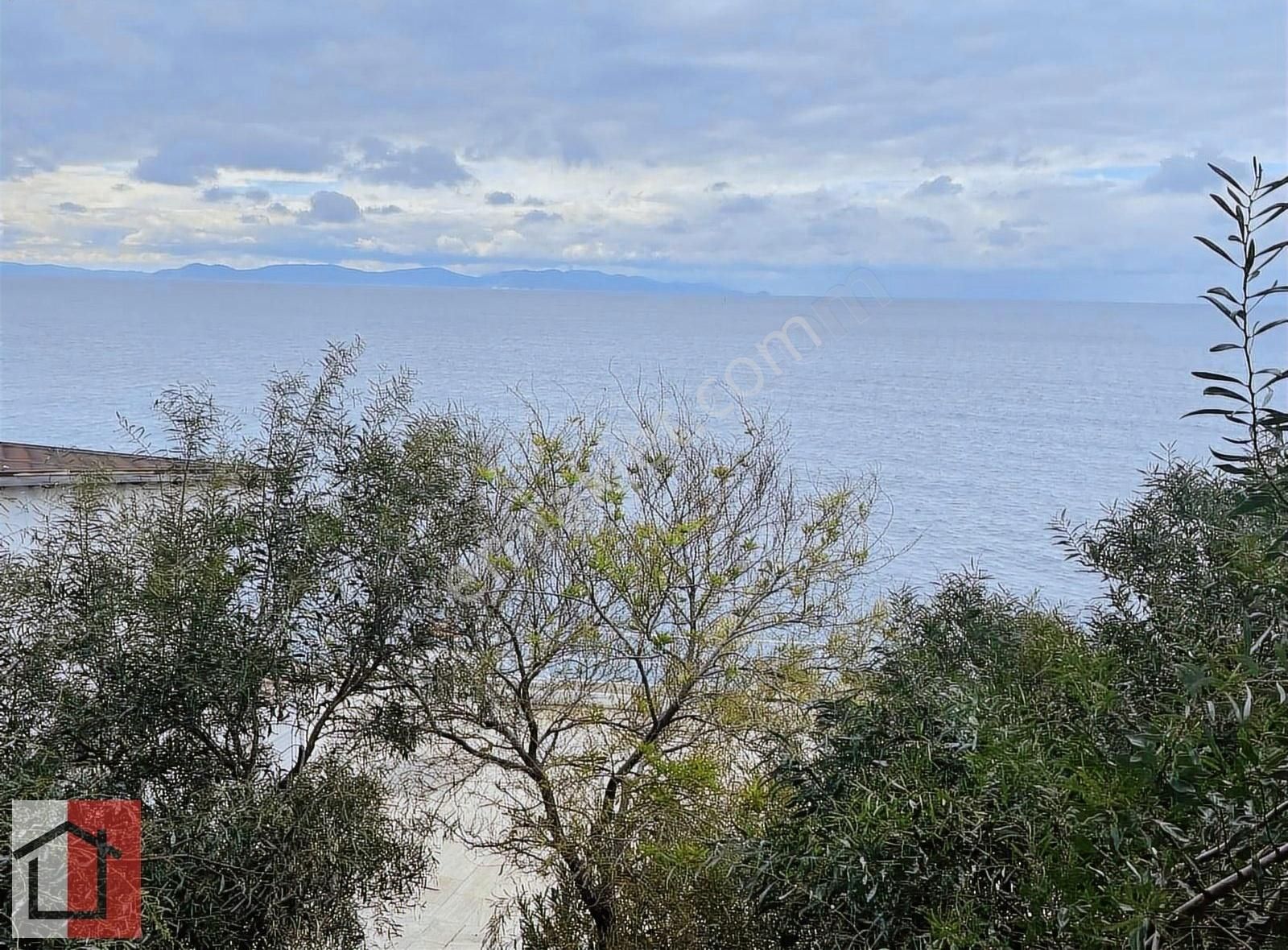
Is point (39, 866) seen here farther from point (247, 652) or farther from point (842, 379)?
point (842, 379)

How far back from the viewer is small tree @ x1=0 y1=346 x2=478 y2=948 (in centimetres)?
351

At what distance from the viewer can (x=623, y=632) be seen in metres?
6.83

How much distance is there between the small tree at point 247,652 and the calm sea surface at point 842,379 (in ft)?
5.89

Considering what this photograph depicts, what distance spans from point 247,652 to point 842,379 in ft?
91.6

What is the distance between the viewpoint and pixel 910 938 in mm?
1944

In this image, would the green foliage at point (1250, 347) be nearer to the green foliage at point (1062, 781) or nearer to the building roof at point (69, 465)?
the green foliage at point (1062, 781)

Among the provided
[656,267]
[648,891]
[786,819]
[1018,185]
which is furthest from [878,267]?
[786,819]

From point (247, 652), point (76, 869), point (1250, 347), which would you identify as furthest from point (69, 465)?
point (1250, 347)

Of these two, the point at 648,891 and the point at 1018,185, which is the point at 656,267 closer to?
the point at 1018,185

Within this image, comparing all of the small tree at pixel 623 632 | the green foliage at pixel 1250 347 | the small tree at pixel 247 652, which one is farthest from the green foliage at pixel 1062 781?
the small tree at pixel 623 632

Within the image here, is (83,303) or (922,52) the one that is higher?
(83,303)

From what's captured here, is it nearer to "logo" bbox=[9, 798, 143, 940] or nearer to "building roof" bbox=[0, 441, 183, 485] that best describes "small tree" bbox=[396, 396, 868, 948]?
"building roof" bbox=[0, 441, 183, 485]

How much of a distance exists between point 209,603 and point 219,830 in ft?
2.55

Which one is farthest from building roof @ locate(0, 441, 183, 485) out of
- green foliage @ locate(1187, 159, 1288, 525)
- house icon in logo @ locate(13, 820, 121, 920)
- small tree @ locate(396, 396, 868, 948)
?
green foliage @ locate(1187, 159, 1288, 525)
